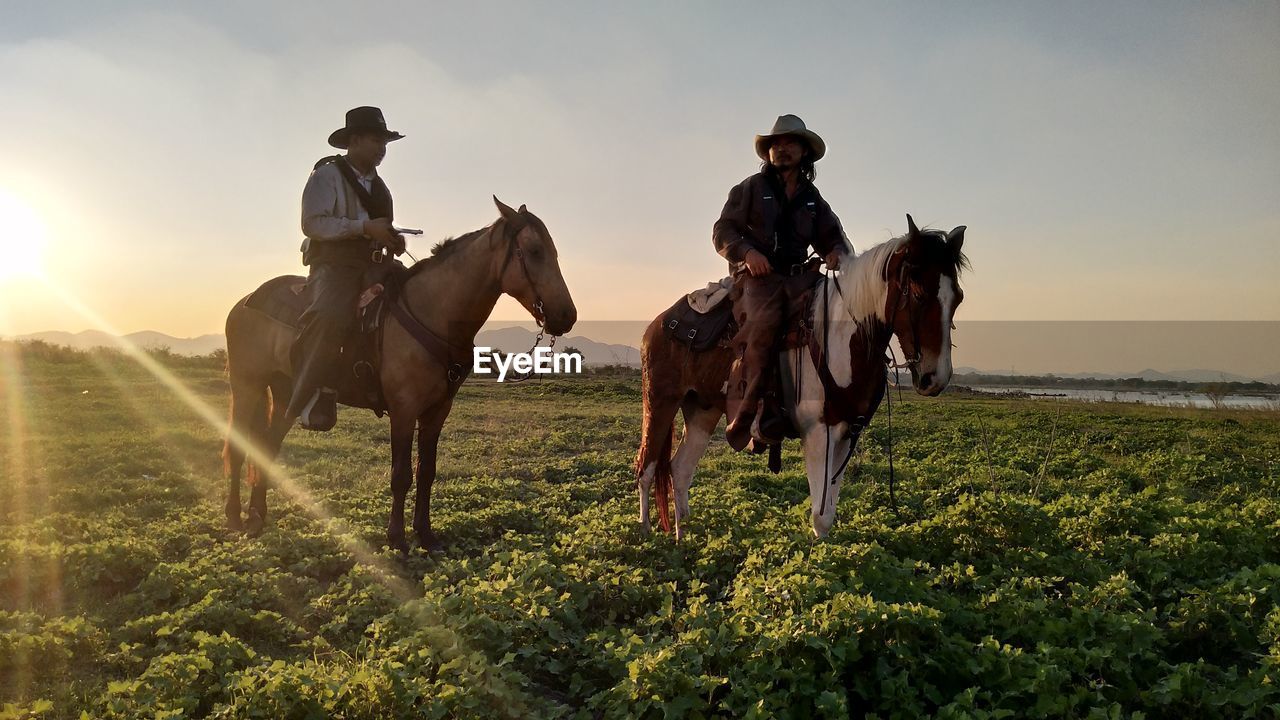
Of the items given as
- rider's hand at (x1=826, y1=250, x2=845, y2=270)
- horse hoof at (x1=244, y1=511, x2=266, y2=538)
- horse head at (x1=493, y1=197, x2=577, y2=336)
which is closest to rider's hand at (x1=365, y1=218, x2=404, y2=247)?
horse head at (x1=493, y1=197, x2=577, y2=336)

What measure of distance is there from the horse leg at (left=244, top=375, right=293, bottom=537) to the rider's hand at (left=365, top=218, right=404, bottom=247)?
7.65 feet

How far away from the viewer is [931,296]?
5004mm

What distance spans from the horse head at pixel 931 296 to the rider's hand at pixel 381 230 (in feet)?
16.6

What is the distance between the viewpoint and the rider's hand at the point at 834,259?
618cm

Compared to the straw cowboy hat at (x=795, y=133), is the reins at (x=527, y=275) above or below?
below

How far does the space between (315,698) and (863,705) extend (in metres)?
3.03

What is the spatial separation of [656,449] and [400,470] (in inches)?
106

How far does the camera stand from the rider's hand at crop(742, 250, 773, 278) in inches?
241

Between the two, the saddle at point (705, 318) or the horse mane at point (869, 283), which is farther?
the saddle at point (705, 318)

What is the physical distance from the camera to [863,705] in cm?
382

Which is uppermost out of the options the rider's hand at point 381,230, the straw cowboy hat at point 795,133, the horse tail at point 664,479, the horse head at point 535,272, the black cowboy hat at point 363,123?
the black cowboy hat at point 363,123

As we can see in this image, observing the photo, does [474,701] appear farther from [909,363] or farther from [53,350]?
[53,350]

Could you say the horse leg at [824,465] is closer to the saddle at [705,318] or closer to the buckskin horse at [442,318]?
the saddle at [705,318]

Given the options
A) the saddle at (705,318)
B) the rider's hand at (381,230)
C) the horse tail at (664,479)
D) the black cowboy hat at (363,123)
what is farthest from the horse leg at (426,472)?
the black cowboy hat at (363,123)
